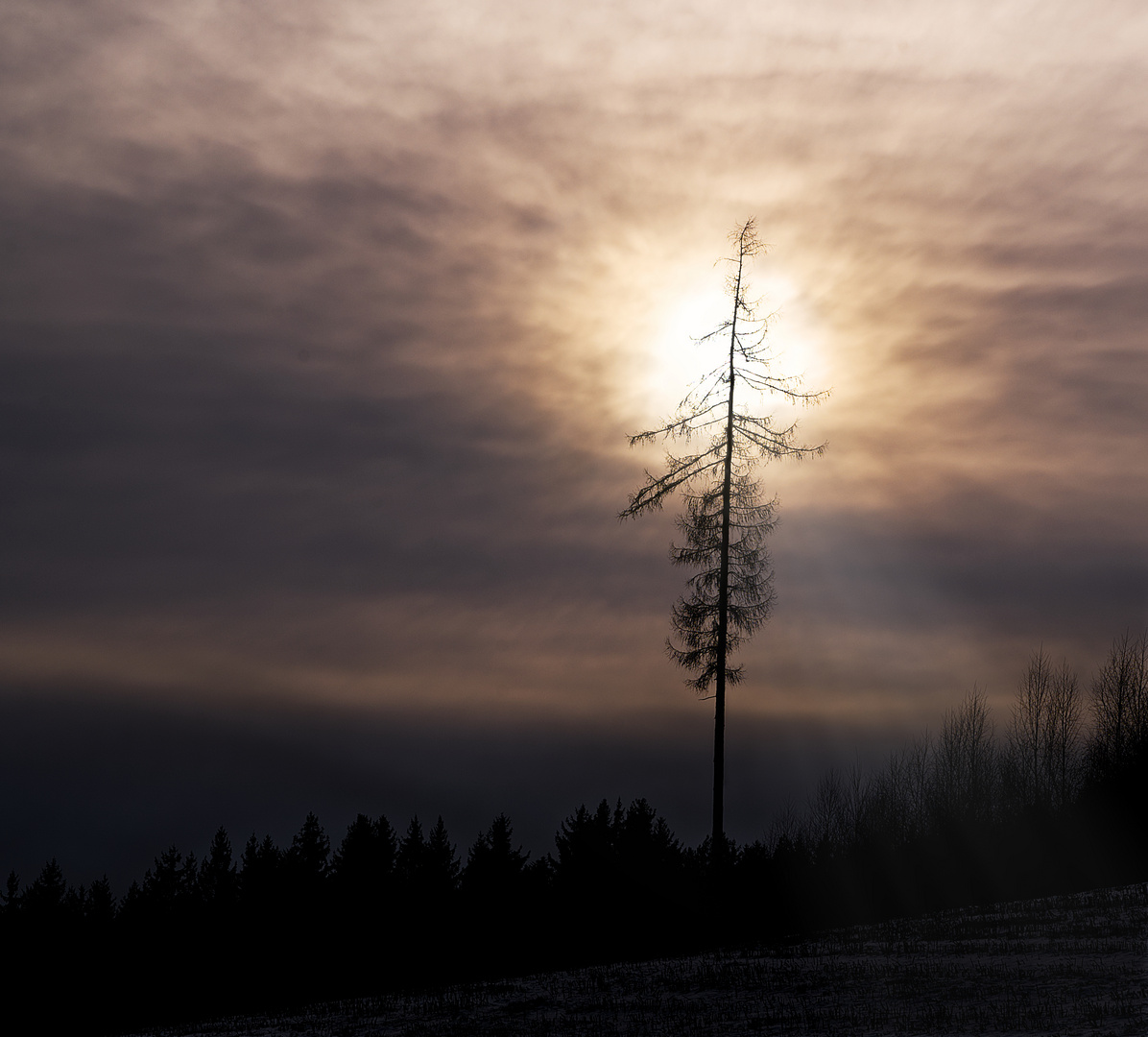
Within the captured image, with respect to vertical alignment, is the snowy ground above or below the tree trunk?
below

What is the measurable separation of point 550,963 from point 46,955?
296ft

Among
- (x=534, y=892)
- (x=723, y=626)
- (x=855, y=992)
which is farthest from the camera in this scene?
(x=534, y=892)

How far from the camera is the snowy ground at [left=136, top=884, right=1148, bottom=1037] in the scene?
54.1 ft

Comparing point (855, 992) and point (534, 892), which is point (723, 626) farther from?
point (534, 892)

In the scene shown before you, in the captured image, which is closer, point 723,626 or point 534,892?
point 723,626

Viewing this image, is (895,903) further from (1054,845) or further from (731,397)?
(731,397)

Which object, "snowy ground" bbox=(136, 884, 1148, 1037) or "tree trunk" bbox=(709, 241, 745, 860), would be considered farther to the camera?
"tree trunk" bbox=(709, 241, 745, 860)

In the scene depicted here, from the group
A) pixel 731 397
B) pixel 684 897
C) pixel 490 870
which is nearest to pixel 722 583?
pixel 731 397

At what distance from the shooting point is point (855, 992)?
1930 cm

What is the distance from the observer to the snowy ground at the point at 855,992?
1648 centimetres

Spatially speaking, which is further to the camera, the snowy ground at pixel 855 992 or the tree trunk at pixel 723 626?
the tree trunk at pixel 723 626

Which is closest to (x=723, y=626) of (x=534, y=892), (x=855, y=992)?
(x=855, y=992)

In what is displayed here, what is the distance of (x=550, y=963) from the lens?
119 ft

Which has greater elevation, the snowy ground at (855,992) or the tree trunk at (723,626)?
the tree trunk at (723,626)
